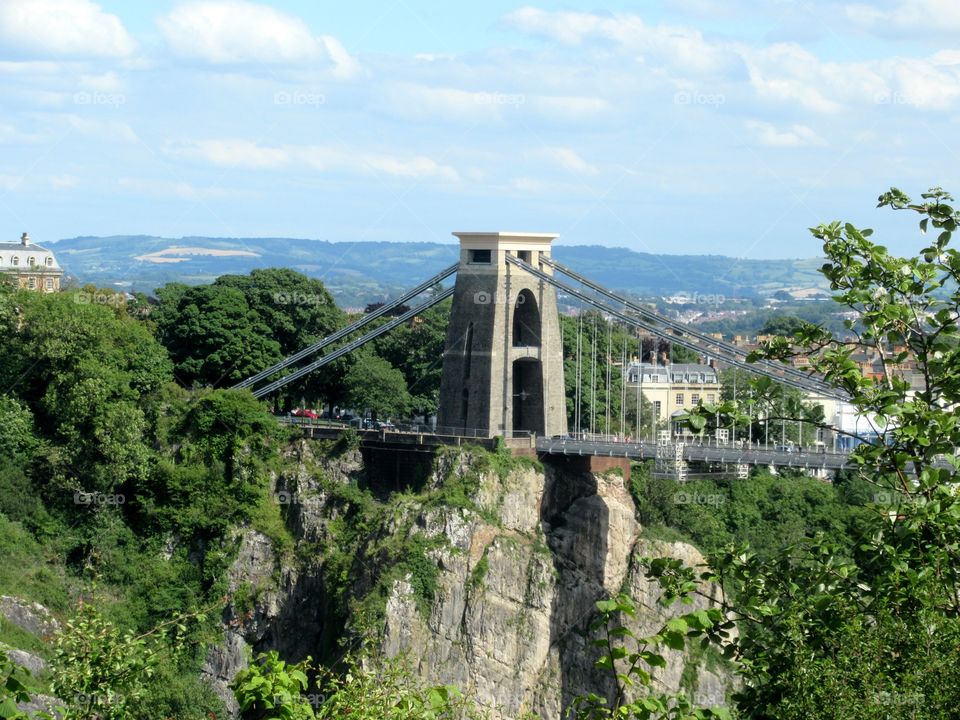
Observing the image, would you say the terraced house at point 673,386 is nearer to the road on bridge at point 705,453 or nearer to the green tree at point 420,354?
the green tree at point 420,354

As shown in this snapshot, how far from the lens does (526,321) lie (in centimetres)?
5200

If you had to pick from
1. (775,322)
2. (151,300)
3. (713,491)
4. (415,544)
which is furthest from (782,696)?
(775,322)

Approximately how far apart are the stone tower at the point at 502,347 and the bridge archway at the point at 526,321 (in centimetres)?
3

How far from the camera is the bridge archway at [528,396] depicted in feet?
168

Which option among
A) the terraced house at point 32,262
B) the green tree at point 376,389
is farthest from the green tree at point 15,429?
the terraced house at point 32,262

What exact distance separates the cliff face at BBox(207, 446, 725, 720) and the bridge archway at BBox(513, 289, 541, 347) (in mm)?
4600

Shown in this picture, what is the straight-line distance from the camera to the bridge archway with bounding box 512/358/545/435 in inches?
2020

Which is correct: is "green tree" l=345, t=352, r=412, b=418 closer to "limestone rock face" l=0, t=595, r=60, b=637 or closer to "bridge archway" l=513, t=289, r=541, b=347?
"bridge archway" l=513, t=289, r=541, b=347

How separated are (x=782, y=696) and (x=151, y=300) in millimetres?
61758

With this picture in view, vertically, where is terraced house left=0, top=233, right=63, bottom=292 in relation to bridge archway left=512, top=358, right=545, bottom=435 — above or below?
above

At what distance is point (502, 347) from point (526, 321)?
1.62m

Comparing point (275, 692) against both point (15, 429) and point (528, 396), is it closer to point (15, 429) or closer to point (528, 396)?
point (528, 396)

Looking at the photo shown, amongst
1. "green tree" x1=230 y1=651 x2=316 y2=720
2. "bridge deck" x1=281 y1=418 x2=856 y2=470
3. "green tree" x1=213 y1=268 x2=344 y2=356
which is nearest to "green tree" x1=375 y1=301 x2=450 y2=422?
"green tree" x1=213 y1=268 x2=344 y2=356

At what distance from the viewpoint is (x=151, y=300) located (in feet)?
242
